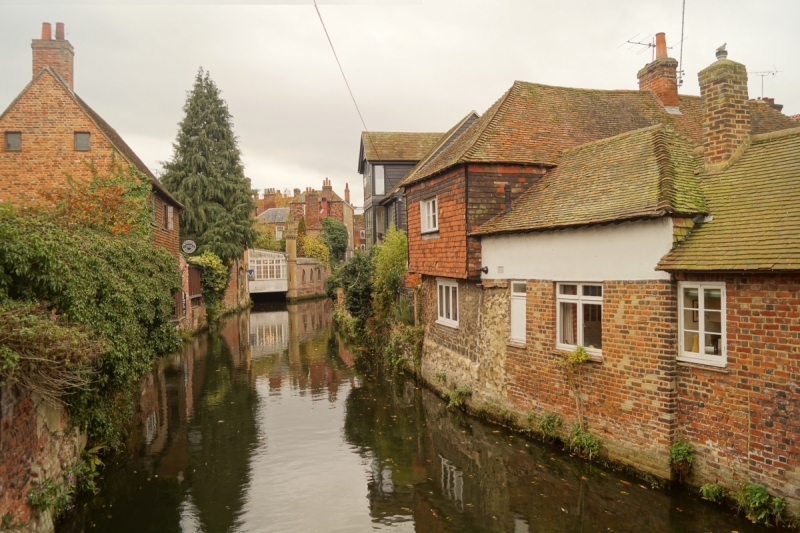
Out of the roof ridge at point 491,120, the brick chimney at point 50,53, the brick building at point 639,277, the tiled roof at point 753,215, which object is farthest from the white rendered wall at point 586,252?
the brick chimney at point 50,53

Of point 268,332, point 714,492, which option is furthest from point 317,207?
point 714,492

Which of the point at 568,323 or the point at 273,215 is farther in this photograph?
the point at 273,215

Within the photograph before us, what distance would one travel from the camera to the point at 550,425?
11.6 m

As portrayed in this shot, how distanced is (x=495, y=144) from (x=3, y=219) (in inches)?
435

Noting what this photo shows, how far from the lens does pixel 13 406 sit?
268 inches

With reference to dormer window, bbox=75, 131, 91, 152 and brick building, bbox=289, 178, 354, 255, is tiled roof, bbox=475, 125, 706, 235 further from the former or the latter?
brick building, bbox=289, 178, 354, 255

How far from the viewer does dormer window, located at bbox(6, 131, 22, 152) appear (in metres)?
21.2

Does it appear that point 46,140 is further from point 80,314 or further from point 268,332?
point 80,314

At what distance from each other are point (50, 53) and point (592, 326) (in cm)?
2369

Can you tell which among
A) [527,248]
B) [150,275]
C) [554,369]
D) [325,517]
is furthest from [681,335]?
[150,275]

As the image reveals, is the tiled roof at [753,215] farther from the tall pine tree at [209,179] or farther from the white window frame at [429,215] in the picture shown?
the tall pine tree at [209,179]

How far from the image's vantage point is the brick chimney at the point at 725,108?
414 inches

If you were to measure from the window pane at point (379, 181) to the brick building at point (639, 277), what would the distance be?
18.2 m

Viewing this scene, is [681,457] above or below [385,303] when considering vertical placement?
below
